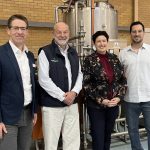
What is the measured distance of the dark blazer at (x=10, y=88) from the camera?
2031 millimetres

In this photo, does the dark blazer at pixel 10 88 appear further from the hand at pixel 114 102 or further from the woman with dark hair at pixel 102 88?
the hand at pixel 114 102

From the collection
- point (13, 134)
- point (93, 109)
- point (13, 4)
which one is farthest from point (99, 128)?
point (13, 4)

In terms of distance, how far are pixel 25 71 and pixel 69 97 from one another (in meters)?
0.58

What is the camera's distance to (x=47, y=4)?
20.9 feet

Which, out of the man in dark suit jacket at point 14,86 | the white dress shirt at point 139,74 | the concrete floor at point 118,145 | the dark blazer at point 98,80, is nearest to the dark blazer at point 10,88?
the man in dark suit jacket at point 14,86

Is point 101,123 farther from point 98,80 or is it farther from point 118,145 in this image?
point 118,145

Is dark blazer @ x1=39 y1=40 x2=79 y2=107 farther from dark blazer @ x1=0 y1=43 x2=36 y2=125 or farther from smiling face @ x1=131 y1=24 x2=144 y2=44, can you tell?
smiling face @ x1=131 y1=24 x2=144 y2=44

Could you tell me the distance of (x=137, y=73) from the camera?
9.57 ft

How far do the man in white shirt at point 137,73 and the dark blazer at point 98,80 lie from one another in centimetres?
14

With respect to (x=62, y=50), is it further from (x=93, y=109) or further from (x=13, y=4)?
(x=13, y=4)

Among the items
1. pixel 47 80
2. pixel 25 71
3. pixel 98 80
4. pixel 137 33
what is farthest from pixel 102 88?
pixel 25 71

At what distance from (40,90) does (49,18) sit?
4056 millimetres

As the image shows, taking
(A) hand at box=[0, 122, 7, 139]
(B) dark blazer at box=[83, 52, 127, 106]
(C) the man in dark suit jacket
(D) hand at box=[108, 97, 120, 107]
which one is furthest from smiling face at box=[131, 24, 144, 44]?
(A) hand at box=[0, 122, 7, 139]

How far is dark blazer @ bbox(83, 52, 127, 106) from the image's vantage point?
8.95 ft
